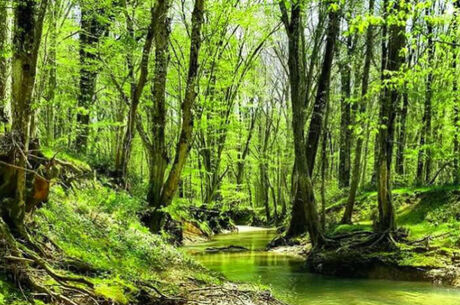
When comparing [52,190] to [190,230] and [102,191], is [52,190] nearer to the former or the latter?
[102,191]

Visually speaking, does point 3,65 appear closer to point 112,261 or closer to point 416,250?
point 112,261

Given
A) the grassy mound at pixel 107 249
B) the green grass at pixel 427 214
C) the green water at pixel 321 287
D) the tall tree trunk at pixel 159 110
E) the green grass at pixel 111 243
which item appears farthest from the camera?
the tall tree trunk at pixel 159 110

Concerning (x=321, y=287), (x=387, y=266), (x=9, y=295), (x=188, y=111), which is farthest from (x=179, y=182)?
(x=9, y=295)

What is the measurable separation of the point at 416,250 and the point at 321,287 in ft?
10.8

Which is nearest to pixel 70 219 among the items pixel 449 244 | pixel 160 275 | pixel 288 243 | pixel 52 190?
pixel 52 190

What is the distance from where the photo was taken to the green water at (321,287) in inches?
338

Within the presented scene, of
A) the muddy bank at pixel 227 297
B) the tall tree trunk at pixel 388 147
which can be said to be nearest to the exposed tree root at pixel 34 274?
the muddy bank at pixel 227 297

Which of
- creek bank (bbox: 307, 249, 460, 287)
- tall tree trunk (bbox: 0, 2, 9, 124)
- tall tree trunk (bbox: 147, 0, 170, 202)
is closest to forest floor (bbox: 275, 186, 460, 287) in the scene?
creek bank (bbox: 307, 249, 460, 287)

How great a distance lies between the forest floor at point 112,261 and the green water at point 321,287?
76.8 inches

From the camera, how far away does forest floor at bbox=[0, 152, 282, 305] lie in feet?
17.3

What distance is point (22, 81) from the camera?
506 centimetres

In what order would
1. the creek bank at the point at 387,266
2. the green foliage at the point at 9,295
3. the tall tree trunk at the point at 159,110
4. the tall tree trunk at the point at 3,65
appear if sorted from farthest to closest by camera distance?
the tall tree trunk at the point at 159,110 < the creek bank at the point at 387,266 < the tall tree trunk at the point at 3,65 < the green foliage at the point at 9,295

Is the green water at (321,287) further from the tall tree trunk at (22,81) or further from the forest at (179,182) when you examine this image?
the tall tree trunk at (22,81)

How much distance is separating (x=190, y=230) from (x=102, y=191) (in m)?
11.2
